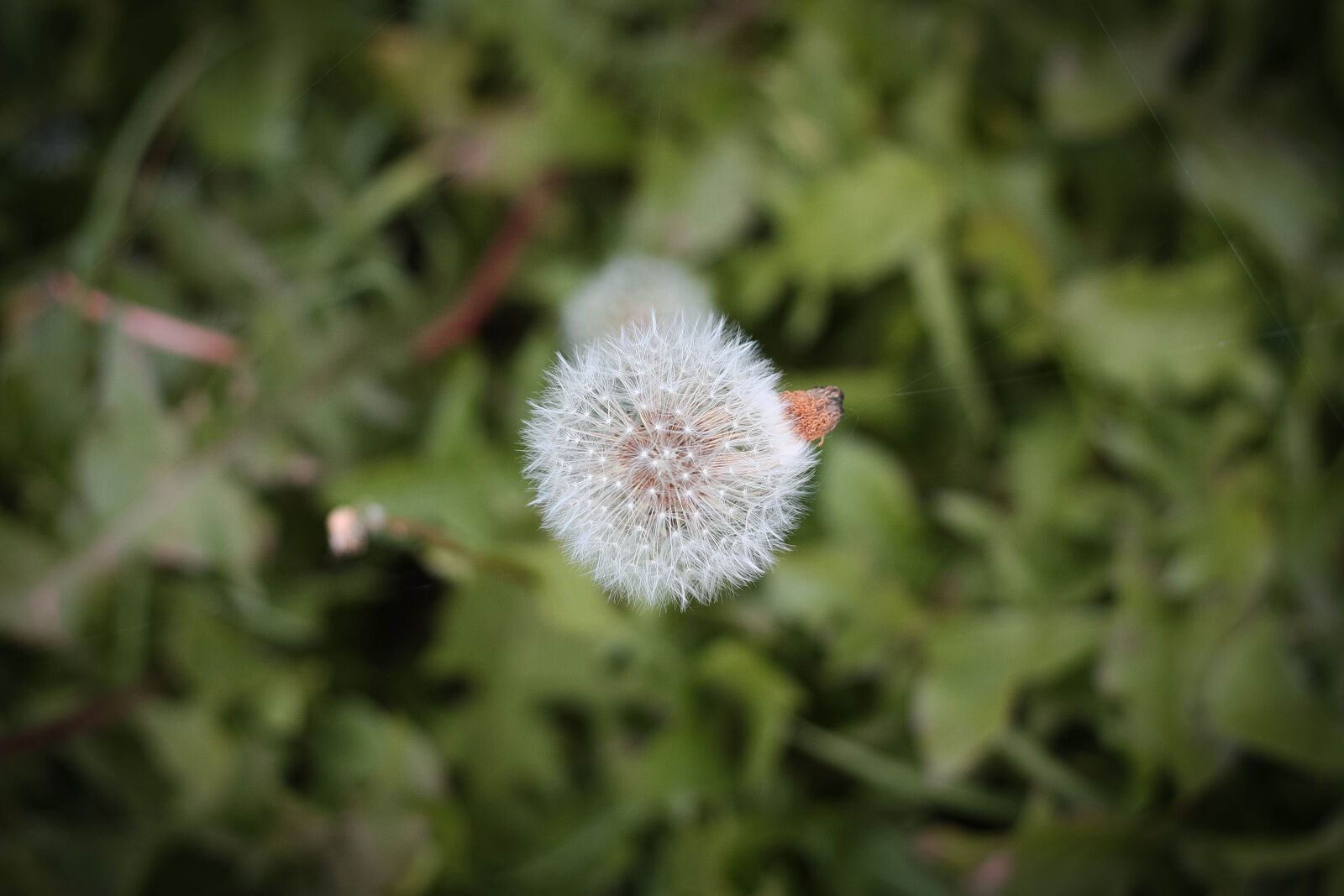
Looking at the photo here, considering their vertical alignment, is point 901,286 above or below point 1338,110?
below

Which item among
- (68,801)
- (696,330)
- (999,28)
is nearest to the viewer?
(696,330)

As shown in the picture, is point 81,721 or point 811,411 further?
point 81,721

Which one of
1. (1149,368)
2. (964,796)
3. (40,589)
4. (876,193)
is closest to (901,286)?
(876,193)

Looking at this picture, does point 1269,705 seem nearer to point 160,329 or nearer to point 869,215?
point 869,215

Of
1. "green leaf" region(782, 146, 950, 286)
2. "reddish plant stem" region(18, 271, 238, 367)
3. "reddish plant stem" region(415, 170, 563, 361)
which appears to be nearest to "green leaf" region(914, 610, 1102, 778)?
"green leaf" region(782, 146, 950, 286)

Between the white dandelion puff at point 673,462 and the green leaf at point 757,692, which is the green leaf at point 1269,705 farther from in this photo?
the white dandelion puff at point 673,462

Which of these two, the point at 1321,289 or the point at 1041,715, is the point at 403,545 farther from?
the point at 1321,289

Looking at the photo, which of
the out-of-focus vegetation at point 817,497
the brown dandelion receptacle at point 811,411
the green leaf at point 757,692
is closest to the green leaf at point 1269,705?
the out-of-focus vegetation at point 817,497

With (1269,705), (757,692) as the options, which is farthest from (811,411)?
(1269,705)
